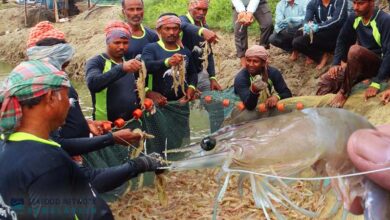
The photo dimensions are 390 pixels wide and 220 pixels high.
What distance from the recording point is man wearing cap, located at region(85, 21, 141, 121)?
186 inches

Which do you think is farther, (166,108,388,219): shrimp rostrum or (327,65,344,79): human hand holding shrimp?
(327,65,344,79): human hand holding shrimp

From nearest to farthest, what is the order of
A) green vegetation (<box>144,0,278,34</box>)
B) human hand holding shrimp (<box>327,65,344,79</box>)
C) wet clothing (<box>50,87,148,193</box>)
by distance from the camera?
wet clothing (<box>50,87,148,193</box>) → human hand holding shrimp (<box>327,65,344,79</box>) → green vegetation (<box>144,0,278,34</box>)

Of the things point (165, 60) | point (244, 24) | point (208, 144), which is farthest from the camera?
point (244, 24)

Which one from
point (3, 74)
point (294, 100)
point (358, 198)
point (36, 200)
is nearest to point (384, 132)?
point (358, 198)

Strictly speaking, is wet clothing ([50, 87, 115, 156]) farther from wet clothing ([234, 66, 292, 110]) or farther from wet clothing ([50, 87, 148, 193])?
wet clothing ([234, 66, 292, 110])

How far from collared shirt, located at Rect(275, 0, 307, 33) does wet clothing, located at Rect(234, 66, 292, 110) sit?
2755mm

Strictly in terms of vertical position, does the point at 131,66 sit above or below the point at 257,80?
above

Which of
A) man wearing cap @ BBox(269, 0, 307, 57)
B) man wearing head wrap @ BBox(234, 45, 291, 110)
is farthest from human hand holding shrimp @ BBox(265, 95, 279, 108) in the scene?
man wearing cap @ BBox(269, 0, 307, 57)

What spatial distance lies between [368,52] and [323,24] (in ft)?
6.62

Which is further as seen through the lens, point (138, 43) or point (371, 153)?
point (138, 43)

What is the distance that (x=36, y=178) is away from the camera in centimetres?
222

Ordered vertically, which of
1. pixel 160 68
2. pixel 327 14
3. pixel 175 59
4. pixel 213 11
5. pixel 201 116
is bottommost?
pixel 201 116

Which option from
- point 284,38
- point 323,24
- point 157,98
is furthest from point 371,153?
point 284,38

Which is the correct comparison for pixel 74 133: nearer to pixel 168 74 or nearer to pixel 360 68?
pixel 168 74
